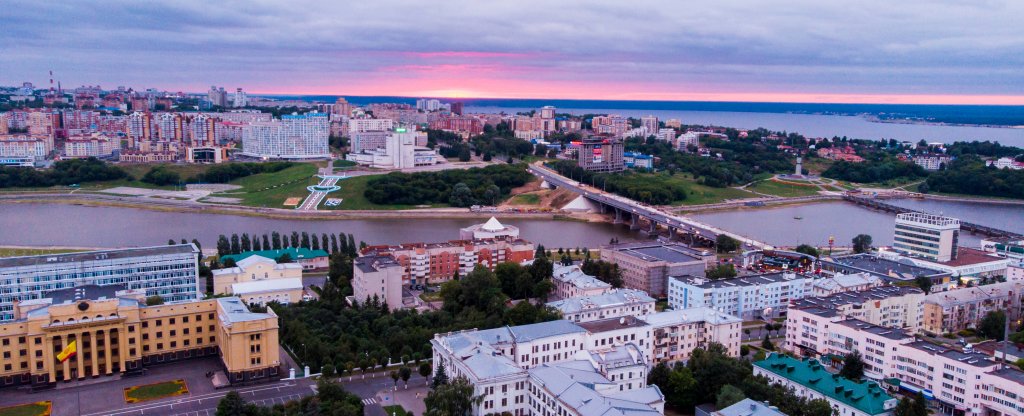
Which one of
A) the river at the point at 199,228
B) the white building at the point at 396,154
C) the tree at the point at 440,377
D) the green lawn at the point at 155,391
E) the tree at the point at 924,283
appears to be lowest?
the green lawn at the point at 155,391

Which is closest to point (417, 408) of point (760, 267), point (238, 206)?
point (760, 267)

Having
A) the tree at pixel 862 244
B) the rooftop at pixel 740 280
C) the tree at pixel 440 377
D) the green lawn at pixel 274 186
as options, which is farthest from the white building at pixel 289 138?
the tree at pixel 440 377

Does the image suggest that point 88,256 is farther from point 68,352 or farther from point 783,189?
point 783,189

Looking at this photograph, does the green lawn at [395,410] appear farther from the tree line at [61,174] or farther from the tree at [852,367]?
the tree line at [61,174]

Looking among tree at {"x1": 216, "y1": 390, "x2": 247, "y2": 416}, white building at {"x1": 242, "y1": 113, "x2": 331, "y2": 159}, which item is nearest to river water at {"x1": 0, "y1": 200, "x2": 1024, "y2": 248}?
white building at {"x1": 242, "y1": 113, "x2": 331, "y2": 159}

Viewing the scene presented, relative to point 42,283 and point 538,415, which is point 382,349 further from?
point 42,283

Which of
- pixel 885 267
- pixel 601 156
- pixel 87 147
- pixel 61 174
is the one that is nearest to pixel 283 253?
pixel 885 267

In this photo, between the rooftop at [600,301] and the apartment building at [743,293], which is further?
the apartment building at [743,293]

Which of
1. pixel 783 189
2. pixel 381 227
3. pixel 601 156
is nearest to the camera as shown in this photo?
A: pixel 381 227
